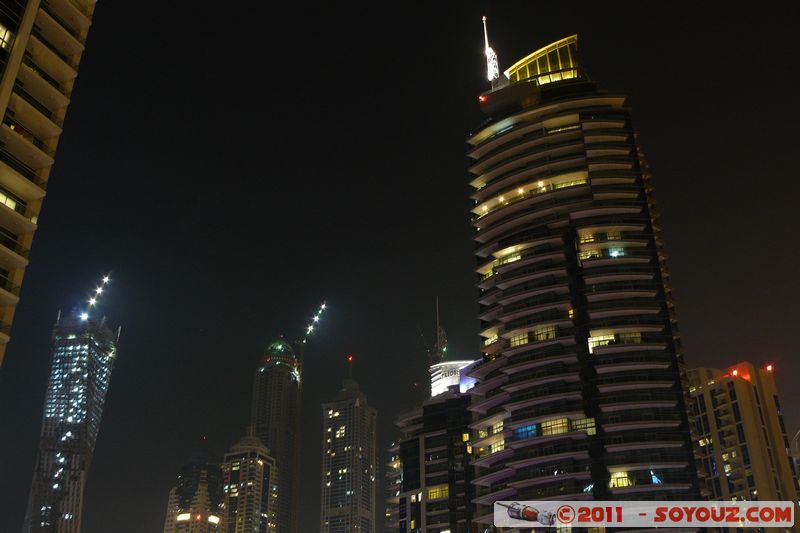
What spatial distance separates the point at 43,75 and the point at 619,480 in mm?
108375

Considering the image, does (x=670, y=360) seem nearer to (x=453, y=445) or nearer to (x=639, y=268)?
(x=639, y=268)

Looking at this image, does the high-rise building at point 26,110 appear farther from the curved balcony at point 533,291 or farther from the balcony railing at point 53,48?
the curved balcony at point 533,291

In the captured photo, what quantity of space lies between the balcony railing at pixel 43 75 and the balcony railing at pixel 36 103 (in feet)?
6.71

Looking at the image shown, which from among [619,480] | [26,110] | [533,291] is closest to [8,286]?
[26,110]

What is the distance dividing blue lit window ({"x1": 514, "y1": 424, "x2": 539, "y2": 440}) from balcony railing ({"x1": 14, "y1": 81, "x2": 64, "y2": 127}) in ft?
338

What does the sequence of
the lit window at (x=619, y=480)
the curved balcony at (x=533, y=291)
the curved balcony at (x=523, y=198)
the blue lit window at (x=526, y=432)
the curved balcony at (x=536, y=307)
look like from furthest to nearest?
the curved balcony at (x=523, y=198), the curved balcony at (x=533, y=291), the curved balcony at (x=536, y=307), the blue lit window at (x=526, y=432), the lit window at (x=619, y=480)

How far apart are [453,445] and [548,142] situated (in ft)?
251

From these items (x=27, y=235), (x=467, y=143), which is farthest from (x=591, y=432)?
(x=27, y=235)

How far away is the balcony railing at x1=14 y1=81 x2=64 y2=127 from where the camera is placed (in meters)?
70.9

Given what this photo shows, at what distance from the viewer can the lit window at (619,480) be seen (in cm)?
13450

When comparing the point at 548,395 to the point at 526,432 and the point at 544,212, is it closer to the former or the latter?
the point at 526,432

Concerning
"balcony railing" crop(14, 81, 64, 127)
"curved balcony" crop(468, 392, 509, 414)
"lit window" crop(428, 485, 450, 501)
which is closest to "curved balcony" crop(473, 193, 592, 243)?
"curved balcony" crop(468, 392, 509, 414)

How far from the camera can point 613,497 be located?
134 meters

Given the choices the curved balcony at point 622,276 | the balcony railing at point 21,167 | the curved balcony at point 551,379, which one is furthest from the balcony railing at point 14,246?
the curved balcony at point 622,276
